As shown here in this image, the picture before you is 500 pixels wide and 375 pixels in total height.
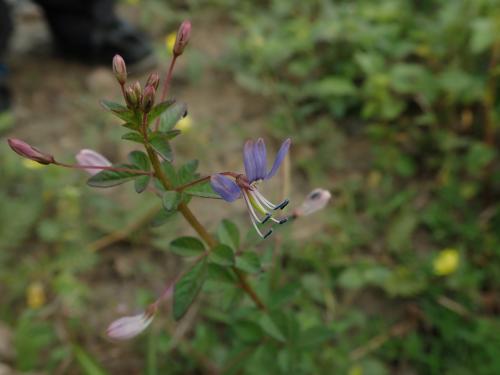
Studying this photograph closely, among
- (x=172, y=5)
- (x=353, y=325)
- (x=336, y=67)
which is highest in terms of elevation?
(x=172, y=5)

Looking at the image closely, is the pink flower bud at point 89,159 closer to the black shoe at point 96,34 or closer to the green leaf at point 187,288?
the green leaf at point 187,288

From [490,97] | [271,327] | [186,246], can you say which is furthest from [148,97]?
[490,97]

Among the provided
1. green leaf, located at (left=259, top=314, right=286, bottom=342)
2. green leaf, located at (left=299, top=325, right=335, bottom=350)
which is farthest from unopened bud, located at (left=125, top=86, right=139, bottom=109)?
green leaf, located at (left=299, top=325, right=335, bottom=350)

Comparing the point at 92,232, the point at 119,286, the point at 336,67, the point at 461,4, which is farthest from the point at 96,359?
the point at 461,4

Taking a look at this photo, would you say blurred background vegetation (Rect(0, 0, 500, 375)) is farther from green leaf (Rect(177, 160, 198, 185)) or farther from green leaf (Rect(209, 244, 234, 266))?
green leaf (Rect(177, 160, 198, 185))

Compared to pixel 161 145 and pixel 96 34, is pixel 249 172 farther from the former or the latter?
pixel 96 34

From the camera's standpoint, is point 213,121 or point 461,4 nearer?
point 461,4

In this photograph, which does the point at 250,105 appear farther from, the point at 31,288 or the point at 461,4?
the point at 31,288

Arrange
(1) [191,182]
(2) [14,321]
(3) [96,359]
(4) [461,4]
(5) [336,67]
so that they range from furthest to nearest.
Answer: (5) [336,67] → (4) [461,4] → (2) [14,321] → (3) [96,359] → (1) [191,182]
